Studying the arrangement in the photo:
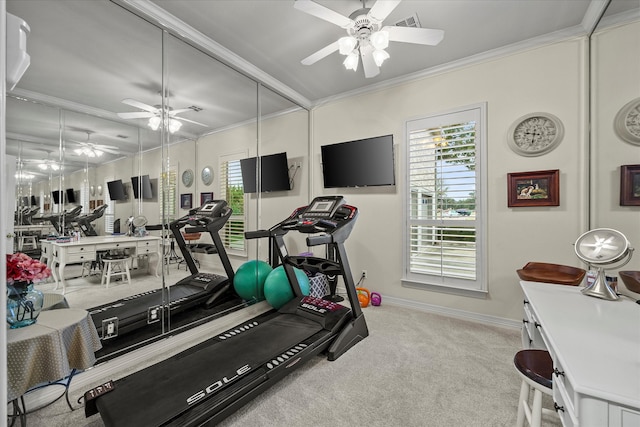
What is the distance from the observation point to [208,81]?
3.14 meters

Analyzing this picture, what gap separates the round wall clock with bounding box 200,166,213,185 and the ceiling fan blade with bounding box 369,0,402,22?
225 centimetres

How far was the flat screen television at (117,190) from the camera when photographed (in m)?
2.51

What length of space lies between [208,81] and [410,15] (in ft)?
7.22

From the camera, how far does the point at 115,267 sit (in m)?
2.51

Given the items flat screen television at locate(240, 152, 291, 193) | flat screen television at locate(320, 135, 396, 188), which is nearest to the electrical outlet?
flat screen television at locate(240, 152, 291, 193)

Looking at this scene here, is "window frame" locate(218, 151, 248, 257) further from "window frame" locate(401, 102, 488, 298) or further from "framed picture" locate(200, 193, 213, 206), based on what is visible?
"window frame" locate(401, 102, 488, 298)

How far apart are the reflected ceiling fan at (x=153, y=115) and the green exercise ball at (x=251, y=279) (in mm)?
1774

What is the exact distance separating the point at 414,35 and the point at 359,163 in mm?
1819

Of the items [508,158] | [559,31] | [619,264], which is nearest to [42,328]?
[619,264]

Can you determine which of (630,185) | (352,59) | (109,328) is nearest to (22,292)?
(109,328)

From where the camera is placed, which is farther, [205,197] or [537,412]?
[205,197]

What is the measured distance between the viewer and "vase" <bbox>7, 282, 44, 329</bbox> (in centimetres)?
146

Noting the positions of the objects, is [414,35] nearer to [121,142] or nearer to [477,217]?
[477,217]

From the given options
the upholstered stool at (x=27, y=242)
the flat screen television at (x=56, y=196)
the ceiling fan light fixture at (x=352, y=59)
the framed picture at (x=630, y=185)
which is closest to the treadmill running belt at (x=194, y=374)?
the upholstered stool at (x=27, y=242)
